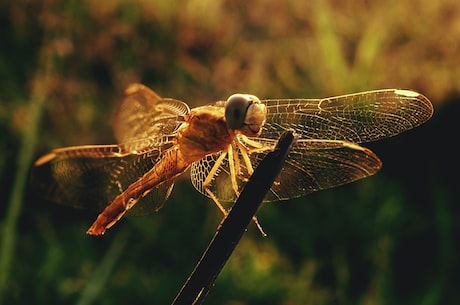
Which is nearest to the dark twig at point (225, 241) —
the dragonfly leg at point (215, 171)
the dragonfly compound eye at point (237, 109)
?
the dragonfly compound eye at point (237, 109)

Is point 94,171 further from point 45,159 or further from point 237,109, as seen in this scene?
point 237,109

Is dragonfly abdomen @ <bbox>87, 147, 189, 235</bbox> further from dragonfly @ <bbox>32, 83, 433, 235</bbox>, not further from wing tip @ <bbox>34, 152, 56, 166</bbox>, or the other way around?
wing tip @ <bbox>34, 152, 56, 166</bbox>

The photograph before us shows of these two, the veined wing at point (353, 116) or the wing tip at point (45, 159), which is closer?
the veined wing at point (353, 116)

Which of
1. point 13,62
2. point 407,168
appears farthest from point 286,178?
point 13,62

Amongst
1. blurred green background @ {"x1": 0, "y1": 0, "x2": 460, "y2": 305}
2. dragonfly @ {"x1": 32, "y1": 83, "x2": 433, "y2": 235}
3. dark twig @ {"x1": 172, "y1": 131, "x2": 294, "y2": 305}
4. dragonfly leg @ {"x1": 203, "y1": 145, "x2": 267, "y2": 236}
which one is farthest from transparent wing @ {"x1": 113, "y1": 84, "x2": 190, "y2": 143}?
dark twig @ {"x1": 172, "y1": 131, "x2": 294, "y2": 305}

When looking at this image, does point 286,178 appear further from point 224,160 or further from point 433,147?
point 433,147

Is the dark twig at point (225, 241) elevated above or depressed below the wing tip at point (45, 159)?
above

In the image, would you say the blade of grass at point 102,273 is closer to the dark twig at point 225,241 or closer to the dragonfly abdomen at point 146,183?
the dragonfly abdomen at point 146,183
